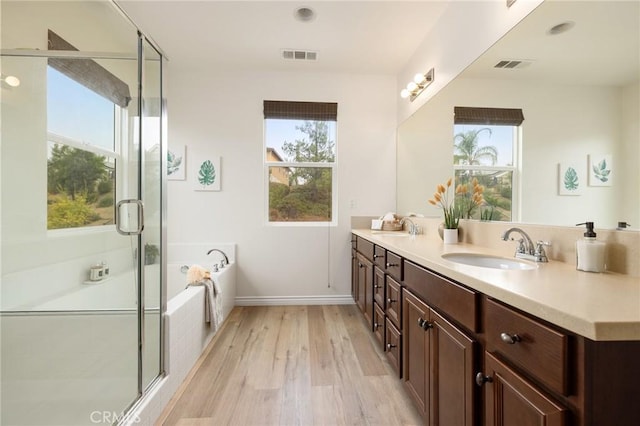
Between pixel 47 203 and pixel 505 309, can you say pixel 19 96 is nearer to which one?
pixel 47 203

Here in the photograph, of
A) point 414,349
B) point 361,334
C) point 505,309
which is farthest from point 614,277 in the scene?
point 361,334

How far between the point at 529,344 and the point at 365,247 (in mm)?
1753

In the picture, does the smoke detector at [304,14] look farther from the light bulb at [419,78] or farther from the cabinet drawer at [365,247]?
the cabinet drawer at [365,247]

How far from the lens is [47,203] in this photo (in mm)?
1727

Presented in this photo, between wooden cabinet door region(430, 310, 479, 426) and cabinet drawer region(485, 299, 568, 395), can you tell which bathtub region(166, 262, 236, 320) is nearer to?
wooden cabinet door region(430, 310, 479, 426)

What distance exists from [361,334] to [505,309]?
1.75 metres

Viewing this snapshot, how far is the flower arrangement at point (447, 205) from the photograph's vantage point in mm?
1983

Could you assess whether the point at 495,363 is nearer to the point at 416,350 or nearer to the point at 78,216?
the point at 416,350

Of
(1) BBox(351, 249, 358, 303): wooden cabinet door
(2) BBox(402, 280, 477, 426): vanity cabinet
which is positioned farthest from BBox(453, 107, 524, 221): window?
(1) BBox(351, 249, 358, 303): wooden cabinet door

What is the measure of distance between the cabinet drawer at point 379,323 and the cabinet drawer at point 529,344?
1.10m

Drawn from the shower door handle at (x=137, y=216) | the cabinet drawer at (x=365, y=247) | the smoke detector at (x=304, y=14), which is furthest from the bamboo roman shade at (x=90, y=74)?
the cabinet drawer at (x=365, y=247)

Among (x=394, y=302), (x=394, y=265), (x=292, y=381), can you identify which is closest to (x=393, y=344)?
(x=394, y=302)

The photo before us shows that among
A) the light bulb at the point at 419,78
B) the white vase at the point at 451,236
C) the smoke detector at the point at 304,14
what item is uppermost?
the smoke detector at the point at 304,14

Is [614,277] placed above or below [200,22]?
below
